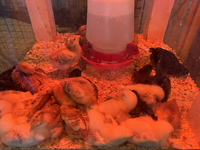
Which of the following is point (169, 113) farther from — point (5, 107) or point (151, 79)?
point (5, 107)

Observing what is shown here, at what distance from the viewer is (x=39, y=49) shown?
4.43 feet

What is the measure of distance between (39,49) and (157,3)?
118 centimetres

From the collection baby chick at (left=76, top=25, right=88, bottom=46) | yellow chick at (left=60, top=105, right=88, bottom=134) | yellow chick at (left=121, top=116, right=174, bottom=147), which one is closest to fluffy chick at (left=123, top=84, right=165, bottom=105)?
yellow chick at (left=121, top=116, right=174, bottom=147)

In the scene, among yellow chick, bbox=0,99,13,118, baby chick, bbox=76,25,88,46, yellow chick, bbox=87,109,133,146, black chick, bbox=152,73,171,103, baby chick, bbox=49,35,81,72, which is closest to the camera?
yellow chick, bbox=87,109,133,146

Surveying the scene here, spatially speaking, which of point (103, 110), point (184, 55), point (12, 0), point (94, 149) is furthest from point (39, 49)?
point (184, 55)

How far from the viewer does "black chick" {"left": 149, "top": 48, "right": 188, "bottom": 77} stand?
1136 millimetres

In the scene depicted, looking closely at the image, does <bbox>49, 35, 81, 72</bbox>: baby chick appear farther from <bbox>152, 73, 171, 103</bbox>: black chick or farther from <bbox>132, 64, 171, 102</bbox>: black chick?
<bbox>152, 73, 171, 103</bbox>: black chick

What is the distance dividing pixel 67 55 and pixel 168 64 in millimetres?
773

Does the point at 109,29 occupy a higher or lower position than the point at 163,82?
higher

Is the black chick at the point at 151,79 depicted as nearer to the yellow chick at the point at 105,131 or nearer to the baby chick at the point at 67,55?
the yellow chick at the point at 105,131

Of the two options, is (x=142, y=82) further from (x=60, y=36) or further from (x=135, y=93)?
(x=60, y=36)

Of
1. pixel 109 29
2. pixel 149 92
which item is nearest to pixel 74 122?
pixel 149 92

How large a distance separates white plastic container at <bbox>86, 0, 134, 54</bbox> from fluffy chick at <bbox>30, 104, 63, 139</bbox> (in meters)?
0.66

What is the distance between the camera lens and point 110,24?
1.07 meters
